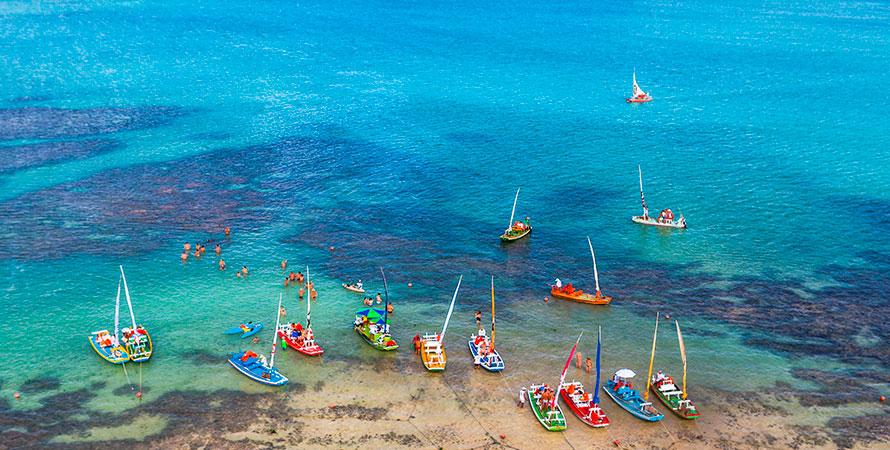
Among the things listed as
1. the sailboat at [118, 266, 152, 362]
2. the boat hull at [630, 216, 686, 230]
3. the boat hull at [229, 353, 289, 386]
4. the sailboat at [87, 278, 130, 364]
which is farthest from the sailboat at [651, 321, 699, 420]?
the sailboat at [87, 278, 130, 364]

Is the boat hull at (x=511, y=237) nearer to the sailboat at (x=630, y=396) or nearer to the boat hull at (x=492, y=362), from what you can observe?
the boat hull at (x=492, y=362)

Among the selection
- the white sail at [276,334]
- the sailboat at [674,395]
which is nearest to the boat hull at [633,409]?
the sailboat at [674,395]

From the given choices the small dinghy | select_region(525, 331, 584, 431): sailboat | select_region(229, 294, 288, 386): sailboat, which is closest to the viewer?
select_region(525, 331, 584, 431): sailboat

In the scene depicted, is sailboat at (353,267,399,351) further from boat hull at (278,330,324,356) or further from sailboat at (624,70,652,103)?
sailboat at (624,70,652,103)

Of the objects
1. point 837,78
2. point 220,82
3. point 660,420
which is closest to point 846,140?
point 837,78

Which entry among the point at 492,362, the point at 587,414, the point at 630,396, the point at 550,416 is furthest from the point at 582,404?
the point at 492,362

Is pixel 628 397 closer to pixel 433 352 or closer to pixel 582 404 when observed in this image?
pixel 582 404
